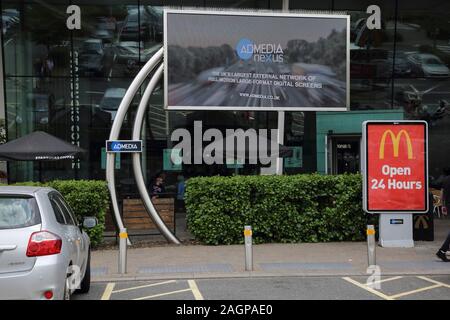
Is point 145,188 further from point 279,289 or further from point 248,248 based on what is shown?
point 279,289

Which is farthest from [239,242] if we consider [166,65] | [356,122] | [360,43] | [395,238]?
[360,43]

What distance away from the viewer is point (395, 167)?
13.0 meters

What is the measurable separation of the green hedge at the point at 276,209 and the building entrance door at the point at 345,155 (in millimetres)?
8691

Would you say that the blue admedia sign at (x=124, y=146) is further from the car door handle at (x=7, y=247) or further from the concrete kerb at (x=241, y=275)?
the car door handle at (x=7, y=247)

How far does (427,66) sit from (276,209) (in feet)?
40.3

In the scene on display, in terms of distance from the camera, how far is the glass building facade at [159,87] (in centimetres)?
2138

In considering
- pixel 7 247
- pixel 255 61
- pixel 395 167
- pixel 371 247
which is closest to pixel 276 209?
pixel 395 167

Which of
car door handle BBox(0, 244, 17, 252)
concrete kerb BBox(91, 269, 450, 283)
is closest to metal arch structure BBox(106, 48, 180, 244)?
concrete kerb BBox(91, 269, 450, 283)

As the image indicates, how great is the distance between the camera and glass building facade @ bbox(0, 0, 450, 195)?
21375 millimetres

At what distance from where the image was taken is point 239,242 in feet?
44.2

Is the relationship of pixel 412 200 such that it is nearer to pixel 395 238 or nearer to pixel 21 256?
pixel 395 238

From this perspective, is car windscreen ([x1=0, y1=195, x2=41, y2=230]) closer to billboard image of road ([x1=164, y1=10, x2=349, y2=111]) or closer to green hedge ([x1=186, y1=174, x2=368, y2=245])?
green hedge ([x1=186, y1=174, x2=368, y2=245])

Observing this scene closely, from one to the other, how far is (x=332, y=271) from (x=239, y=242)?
3.58m

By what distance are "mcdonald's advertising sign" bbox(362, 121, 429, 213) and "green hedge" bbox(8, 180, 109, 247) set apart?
5870 mm
